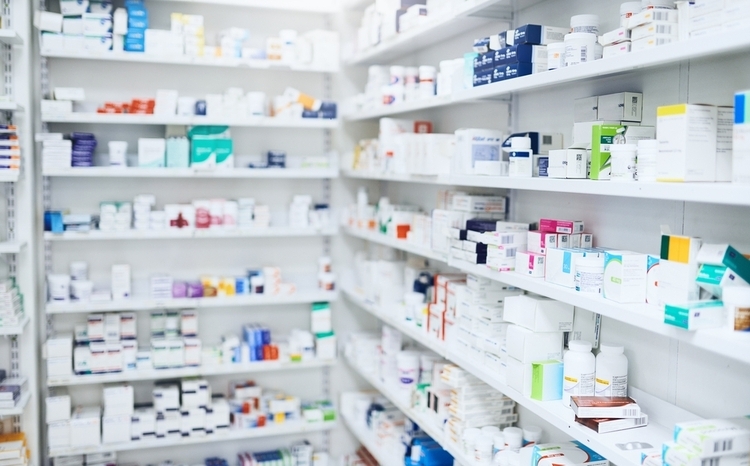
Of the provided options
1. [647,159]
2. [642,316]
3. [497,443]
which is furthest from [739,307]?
[497,443]

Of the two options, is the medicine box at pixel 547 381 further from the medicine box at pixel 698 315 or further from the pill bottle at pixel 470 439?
the medicine box at pixel 698 315

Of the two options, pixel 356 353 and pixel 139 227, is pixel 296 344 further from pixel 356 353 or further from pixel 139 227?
pixel 139 227

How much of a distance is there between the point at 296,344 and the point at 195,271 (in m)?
0.87

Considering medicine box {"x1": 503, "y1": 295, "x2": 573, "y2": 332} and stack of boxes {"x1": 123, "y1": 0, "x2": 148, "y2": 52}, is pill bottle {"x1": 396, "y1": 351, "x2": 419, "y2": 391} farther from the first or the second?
stack of boxes {"x1": 123, "y1": 0, "x2": 148, "y2": 52}

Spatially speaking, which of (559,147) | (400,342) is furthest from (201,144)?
(559,147)

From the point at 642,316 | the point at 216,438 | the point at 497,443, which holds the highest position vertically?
the point at 642,316

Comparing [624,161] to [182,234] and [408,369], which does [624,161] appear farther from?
[182,234]

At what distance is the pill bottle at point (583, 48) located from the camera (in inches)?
94.0

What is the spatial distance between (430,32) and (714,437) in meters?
2.58

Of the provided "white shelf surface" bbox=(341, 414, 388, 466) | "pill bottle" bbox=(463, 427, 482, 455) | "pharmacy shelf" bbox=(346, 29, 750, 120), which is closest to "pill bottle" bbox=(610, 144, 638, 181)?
"pharmacy shelf" bbox=(346, 29, 750, 120)

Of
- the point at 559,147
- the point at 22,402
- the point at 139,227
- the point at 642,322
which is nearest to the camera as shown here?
the point at 642,322

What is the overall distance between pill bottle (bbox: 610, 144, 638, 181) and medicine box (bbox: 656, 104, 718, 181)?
0.25 meters

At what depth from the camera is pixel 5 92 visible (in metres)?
4.29

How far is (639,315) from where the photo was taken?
2.07m
